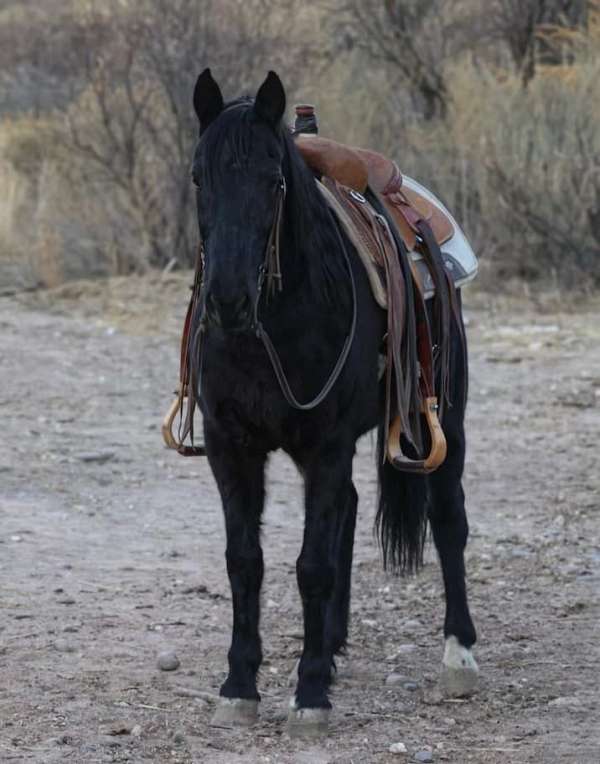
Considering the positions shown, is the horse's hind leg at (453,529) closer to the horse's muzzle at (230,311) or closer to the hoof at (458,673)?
the hoof at (458,673)

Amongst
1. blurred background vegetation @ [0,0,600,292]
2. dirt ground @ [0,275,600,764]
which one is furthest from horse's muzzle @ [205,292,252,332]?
blurred background vegetation @ [0,0,600,292]

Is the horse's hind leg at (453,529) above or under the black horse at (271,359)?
under

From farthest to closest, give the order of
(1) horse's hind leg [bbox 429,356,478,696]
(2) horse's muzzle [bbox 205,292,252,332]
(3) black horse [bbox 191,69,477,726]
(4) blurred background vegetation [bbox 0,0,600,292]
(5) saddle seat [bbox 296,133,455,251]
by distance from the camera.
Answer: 1. (4) blurred background vegetation [bbox 0,0,600,292]
2. (1) horse's hind leg [bbox 429,356,478,696]
3. (5) saddle seat [bbox 296,133,455,251]
4. (3) black horse [bbox 191,69,477,726]
5. (2) horse's muzzle [bbox 205,292,252,332]

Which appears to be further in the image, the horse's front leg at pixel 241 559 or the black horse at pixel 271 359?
the horse's front leg at pixel 241 559

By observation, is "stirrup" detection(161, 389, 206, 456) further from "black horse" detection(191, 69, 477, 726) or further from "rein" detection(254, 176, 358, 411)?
"rein" detection(254, 176, 358, 411)

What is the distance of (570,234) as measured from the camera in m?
15.4

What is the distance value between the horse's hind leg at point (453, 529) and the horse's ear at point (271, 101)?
67.3 inches

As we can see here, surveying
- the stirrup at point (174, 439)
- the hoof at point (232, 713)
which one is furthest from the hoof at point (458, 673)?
the stirrup at point (174, 439)

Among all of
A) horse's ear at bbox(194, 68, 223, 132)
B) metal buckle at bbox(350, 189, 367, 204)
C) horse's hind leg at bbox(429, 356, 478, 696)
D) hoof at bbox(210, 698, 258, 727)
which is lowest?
hoof at bbox(210, 698, 258, 727)

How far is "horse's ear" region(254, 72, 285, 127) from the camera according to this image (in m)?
4.40

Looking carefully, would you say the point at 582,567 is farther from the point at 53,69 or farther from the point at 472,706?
the point at 53,69

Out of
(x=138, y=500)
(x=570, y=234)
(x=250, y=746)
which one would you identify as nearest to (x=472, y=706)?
(x=250, y=746)

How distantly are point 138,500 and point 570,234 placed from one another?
8310 mm

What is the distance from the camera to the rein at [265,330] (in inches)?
174
